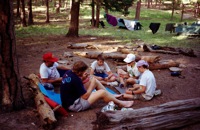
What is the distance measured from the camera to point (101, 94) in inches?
188

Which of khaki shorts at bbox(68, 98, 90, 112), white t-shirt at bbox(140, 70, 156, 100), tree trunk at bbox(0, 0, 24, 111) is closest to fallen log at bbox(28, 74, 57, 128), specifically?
tree trunk at bbox(0, 0, 24, 111)

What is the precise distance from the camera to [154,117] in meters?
3.84

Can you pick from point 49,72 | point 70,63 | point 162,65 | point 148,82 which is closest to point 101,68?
point 49,72

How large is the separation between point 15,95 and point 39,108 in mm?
758

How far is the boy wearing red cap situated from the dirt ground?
52 centimetres

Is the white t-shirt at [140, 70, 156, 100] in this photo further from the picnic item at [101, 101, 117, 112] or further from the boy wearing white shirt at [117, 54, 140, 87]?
the picnic item at [101, 101, 117, 112]

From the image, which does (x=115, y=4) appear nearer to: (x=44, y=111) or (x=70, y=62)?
(x=70, y=62)

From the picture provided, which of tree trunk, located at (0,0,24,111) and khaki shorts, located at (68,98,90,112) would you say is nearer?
tree trunk, located at (0,0,24,111)

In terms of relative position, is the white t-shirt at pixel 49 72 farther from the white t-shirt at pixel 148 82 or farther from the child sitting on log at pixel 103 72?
the white t-shirt at pixel 148 82

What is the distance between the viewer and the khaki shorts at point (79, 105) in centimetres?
460

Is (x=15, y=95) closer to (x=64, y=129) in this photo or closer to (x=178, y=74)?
(x=64, y=129)

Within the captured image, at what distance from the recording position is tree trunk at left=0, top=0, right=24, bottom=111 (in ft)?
13.9

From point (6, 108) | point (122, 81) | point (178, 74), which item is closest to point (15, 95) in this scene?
→ point (6, 108)

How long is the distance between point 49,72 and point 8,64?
1.43 m
